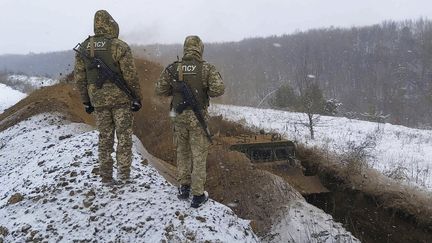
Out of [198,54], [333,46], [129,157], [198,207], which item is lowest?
[198,207]

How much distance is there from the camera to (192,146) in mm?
6121

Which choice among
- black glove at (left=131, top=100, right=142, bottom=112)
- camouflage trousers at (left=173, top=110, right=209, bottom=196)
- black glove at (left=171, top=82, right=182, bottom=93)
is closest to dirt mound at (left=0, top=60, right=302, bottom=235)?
camouflage trousers at (left=173, top=110, right=209, bottom=196)

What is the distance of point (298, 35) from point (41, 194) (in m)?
120

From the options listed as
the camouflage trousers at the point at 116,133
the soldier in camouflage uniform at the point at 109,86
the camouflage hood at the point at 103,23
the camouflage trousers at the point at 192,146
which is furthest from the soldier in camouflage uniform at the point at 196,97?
the camouflage hood at the point at 103,23

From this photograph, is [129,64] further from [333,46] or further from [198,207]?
[333,46]

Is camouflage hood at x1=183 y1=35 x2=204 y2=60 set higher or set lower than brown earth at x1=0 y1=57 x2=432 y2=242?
higher

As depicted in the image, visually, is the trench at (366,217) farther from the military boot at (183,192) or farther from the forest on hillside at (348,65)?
the forest on hillside at (348,65)

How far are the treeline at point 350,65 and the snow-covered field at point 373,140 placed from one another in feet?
125

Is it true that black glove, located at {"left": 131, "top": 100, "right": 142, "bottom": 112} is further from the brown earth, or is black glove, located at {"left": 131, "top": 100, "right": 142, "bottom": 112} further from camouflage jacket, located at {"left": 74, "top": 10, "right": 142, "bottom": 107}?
the brown earth

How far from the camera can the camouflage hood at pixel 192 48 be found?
596 cm

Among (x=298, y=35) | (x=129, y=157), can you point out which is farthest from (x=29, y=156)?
(x=298, y=35)

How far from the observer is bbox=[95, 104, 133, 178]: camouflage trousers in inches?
251

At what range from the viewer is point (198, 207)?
6.21m

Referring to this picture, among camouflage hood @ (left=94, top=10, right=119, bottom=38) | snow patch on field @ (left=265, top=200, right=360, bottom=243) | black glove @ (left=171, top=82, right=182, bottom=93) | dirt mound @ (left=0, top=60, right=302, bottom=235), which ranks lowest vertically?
snow patch on field @ (left=265, top=200, right=360, bottom=243)
